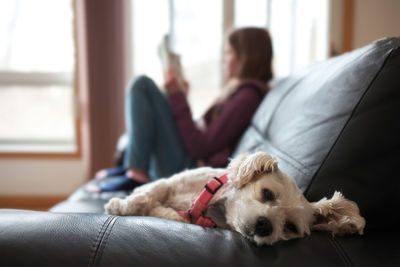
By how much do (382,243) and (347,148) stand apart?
0.26 metres

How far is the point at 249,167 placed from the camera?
1.00 meters

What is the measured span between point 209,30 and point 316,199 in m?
2.68

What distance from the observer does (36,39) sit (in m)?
3.31

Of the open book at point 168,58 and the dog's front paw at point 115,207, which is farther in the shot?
the open book at point 168,58

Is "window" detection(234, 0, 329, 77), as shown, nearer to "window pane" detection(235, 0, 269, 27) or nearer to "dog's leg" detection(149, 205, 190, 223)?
"window pane" detection(235, 0, 269, 27)

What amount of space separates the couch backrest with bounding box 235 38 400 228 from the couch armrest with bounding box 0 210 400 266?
0.15 metres

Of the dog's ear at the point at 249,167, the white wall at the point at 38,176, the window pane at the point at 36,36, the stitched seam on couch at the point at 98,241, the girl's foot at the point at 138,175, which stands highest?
the window pane at the point at 36,36

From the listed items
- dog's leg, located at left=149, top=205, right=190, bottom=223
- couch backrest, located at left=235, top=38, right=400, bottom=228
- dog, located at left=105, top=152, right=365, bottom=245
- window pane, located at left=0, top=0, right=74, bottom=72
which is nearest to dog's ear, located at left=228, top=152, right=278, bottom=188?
dog, located at left=105, top=152, right=365, bottom=245

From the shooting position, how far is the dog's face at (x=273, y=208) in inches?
33.3

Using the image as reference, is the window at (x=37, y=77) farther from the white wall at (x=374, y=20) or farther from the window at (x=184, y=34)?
the white wall at (x=374, y=20)

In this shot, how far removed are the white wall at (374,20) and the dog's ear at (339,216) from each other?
2677mm

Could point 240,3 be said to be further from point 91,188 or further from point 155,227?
point 155,227

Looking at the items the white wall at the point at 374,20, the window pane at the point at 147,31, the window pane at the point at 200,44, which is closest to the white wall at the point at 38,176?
the window pane at the point at 147,31

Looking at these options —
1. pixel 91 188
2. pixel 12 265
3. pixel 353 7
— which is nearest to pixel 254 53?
pixel 91 188
